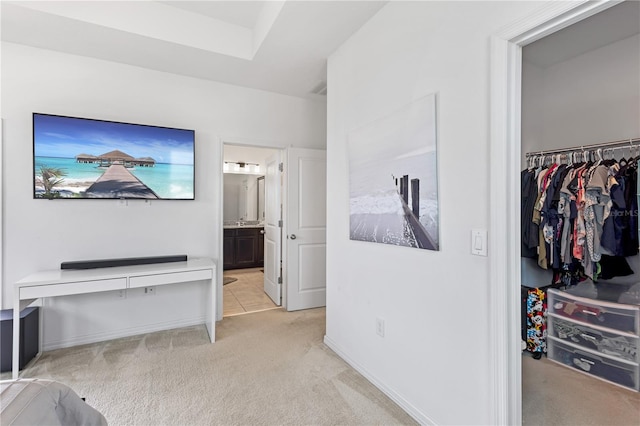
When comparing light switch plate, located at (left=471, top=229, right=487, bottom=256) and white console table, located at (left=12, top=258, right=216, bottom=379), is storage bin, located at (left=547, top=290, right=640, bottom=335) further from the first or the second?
white console table, located at (left=12, top=258, right=216, bottom=379)

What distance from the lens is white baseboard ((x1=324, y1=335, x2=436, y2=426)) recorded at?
1.70 meters

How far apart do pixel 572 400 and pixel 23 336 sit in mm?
3984

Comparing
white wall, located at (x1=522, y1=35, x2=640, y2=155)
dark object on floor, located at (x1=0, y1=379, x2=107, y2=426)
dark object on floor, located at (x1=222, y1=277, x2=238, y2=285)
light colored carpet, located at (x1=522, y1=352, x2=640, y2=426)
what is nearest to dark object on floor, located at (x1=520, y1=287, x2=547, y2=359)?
light colored carpet, located at (x1=522, y1=352, x2=640, y2=426)

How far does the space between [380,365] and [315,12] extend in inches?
99.1

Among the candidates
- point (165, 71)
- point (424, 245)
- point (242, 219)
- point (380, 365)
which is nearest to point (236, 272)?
point (242, 219)

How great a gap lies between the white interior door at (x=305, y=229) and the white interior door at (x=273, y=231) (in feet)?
0.72

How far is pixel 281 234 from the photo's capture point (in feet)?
12.2

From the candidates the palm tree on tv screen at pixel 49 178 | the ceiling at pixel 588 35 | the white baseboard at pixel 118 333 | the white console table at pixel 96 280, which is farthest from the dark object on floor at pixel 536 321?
the palm tree on tv screen at pixel 49 178

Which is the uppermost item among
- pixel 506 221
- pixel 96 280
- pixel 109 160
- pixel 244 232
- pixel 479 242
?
pixel 109 160

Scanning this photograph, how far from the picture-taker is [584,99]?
2.57 metres

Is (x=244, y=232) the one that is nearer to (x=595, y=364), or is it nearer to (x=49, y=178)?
(x=49, y=178)

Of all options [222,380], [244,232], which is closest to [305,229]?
[222,380]

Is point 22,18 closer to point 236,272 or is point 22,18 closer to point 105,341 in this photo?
point 105,341

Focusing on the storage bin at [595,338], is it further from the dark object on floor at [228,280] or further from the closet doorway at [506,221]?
the dark object on floor at [228,280]
